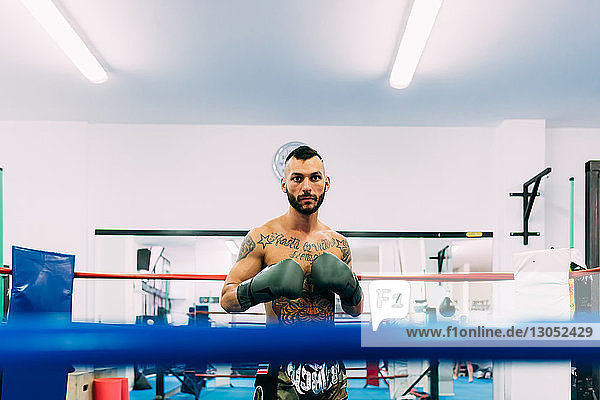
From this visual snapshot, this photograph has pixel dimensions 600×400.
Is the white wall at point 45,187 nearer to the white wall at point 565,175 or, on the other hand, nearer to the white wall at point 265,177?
the white wall at point 265,177

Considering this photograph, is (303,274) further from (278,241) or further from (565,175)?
(565,175)

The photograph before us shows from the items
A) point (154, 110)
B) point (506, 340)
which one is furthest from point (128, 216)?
point (506, 340)

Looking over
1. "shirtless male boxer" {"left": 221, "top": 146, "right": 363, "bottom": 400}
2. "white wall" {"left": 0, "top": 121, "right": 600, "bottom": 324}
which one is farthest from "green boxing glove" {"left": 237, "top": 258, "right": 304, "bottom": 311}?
"white wall" {"left": 0, "top": 121, "right": 600, "bottom": 324}

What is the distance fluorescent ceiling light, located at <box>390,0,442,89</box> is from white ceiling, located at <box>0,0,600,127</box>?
0.08 metres

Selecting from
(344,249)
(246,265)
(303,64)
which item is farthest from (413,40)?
(246,265)

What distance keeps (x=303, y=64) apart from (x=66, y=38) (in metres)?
1.49

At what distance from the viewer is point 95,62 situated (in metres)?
4.13

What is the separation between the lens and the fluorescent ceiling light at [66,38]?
128 inches

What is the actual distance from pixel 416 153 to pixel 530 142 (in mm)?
973

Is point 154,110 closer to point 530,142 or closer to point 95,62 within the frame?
point 95,62

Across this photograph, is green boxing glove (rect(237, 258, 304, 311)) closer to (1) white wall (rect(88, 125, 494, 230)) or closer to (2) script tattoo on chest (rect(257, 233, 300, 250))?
(2) script tattoo on chest (rect(257, 233, 300, 250))

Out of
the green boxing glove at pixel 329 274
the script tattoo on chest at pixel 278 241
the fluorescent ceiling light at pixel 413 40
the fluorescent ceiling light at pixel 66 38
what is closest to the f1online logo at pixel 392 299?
the fluorescent ceiling light at pixel 413 40

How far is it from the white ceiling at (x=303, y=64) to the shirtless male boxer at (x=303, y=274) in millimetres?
1556

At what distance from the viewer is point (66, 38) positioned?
3.66 meters
